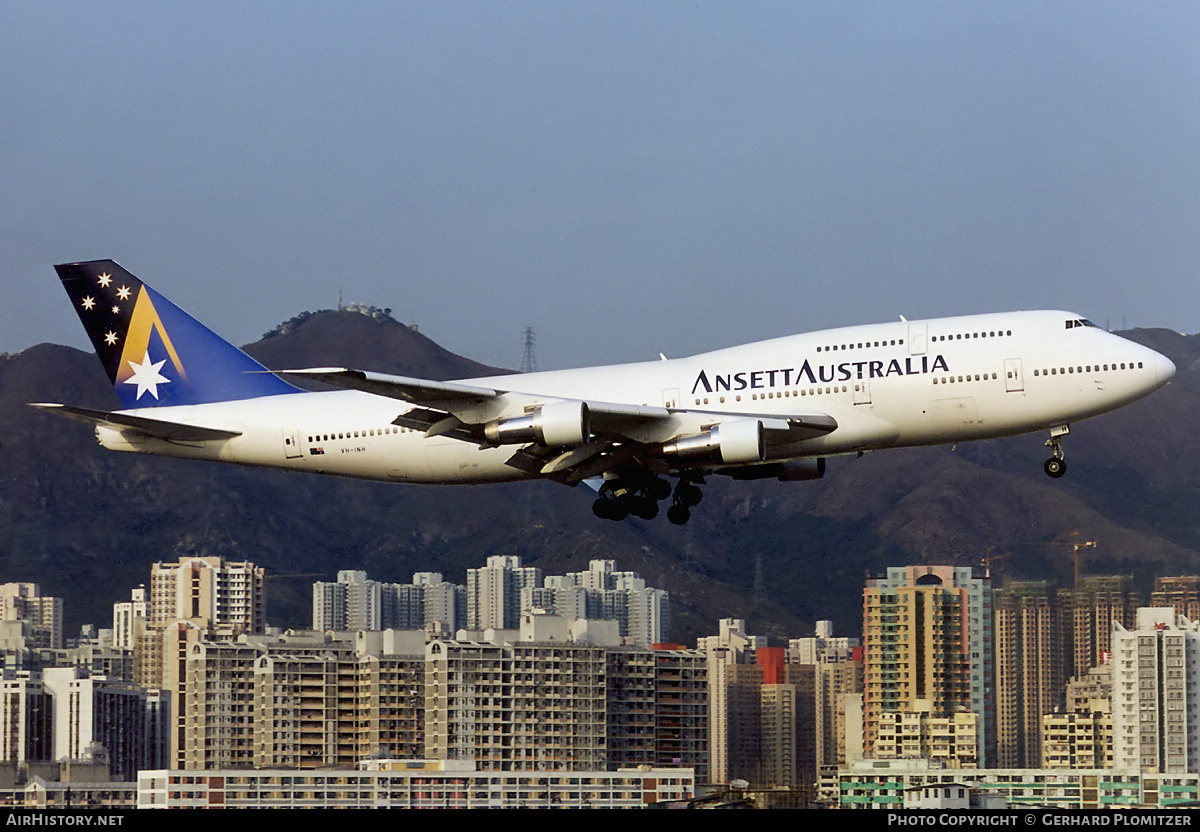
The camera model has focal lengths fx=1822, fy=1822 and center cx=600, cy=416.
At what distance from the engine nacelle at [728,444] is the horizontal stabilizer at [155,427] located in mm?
11549

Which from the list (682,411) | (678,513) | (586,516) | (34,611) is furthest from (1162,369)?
(34,611)

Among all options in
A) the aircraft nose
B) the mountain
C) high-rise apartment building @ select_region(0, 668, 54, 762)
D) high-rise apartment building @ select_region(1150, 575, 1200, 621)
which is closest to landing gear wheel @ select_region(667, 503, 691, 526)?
the aircraft nose

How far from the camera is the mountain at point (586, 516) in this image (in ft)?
302

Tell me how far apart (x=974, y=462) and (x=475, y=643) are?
3072 cm

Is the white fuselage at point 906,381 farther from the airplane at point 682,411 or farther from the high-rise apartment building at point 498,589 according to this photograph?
the high-rise apartment building at point 498,589

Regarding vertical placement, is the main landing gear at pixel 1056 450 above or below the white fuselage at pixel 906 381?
below

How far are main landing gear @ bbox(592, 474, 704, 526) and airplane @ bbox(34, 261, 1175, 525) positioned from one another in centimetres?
5

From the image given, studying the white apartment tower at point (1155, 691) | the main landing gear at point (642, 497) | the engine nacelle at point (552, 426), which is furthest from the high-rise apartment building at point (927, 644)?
the engine nacelle at point (552, 426)

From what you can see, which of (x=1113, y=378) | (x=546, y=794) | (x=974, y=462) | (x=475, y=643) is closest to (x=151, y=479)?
(x=475, y=643)

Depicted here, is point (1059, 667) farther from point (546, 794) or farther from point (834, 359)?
point (834, 359)

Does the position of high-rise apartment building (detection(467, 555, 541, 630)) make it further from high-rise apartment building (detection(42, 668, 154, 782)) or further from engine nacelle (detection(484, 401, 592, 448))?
engine nacelle (detection(484, 401, 592, 448))

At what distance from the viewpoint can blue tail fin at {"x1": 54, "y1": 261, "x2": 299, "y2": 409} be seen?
149 feet

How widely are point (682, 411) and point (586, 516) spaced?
64.3 m

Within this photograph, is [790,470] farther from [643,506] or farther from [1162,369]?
[1162,369]
